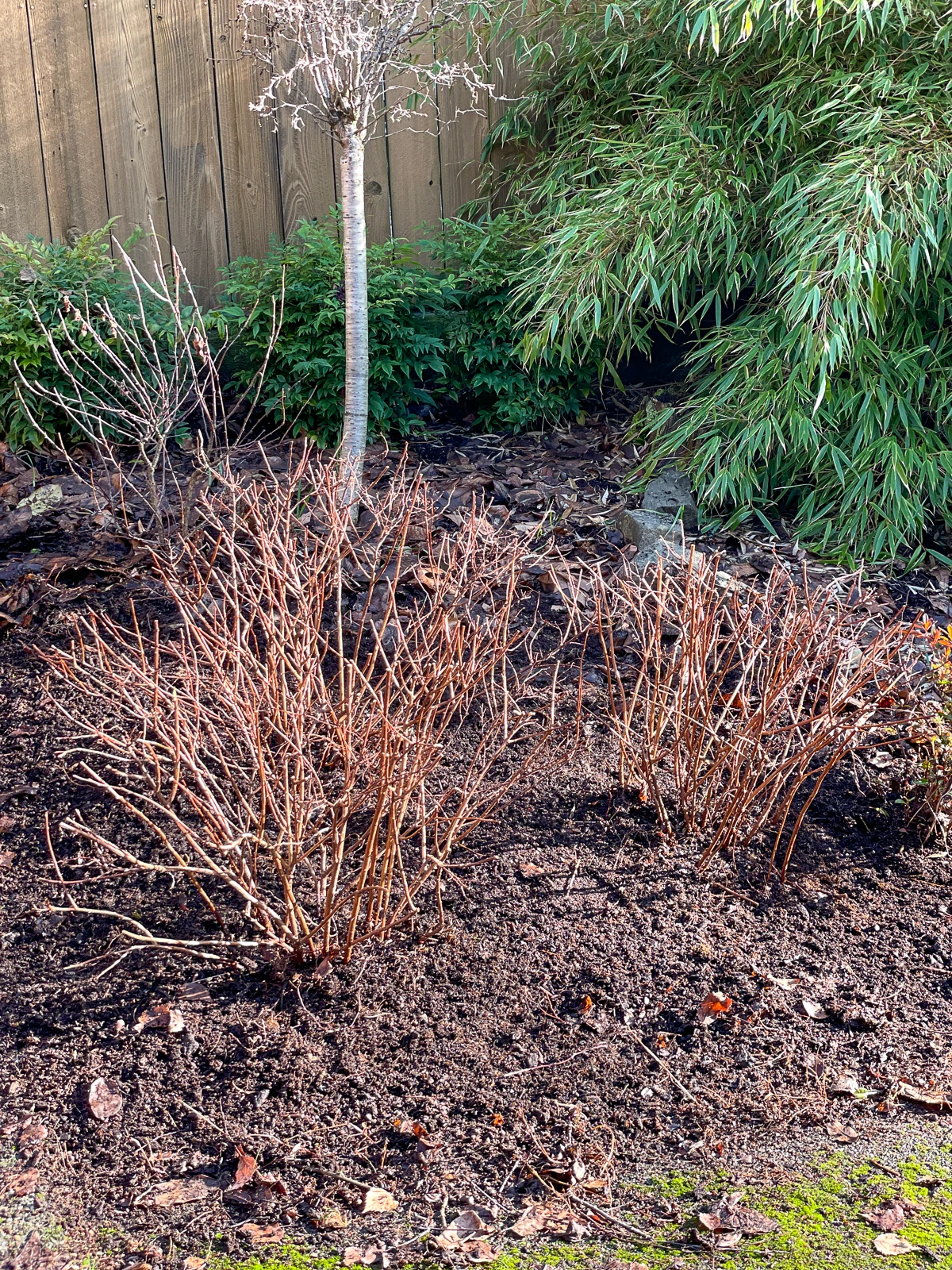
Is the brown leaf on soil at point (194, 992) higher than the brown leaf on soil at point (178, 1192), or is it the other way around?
the brown leaf on soil at point (194, 992)

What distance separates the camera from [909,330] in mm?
3689

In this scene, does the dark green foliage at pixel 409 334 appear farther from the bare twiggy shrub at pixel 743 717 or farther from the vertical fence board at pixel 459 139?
the bare twiggy shrub at pixel 743 717

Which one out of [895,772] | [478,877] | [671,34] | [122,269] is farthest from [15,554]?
[671,34]

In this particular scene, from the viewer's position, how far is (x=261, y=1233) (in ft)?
5.08

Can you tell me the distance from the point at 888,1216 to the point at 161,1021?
1222 mm

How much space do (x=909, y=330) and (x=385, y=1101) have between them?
3.12 metres

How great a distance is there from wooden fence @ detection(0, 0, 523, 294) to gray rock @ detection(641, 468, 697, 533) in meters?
1.64

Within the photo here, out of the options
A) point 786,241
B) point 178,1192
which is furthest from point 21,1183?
point 786,241

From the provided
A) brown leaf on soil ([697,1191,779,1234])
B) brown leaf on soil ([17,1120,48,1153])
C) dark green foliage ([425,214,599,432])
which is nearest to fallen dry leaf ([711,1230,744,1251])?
brown leaf on soil ([697,1191,779,1234])

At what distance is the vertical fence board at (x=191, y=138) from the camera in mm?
4359

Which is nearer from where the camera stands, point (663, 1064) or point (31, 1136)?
point (31, 1136)

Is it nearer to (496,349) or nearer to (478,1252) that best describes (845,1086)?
(478,1252)

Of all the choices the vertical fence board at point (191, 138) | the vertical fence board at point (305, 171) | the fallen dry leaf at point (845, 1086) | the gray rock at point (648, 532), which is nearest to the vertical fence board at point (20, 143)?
the vertical fence board at point (191, 138)

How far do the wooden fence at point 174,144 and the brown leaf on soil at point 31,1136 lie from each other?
3700 millimetres
